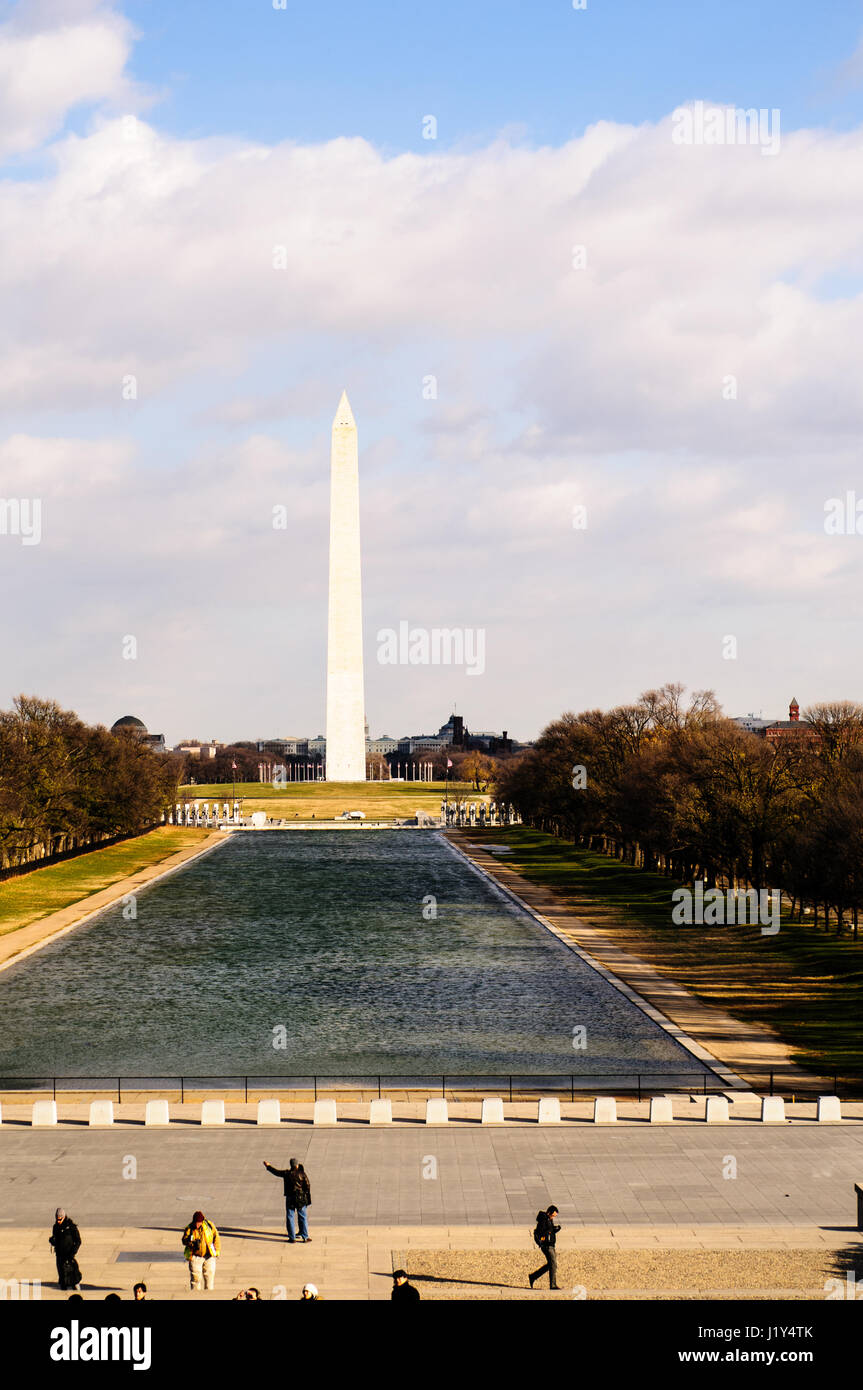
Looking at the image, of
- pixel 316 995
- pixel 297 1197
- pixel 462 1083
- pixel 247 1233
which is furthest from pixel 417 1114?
pixel 316 995

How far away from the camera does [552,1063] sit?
119 ft

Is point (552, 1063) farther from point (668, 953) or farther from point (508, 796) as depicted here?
point (508, 796)

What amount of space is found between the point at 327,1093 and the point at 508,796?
11001cm

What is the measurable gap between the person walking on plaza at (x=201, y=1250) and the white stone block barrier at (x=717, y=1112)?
13255 mm

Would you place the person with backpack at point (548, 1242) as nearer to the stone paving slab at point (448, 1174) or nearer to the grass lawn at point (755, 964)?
the stone paving slab at point (448, 1174)

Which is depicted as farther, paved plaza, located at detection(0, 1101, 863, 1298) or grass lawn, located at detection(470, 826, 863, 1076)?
grass lawn, located at detection(470, 826, 863, 1076)

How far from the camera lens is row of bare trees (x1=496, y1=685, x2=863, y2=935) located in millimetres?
53688

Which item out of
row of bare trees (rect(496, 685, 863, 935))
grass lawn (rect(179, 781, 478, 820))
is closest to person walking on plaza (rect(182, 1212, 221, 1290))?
row of bare trees (rect(496, 685, 863, 935))

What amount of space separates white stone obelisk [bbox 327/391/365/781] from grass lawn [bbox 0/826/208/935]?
31681 millimetres

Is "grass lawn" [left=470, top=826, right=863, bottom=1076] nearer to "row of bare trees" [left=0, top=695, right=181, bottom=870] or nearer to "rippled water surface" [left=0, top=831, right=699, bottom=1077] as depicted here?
"rippled water surface" [left=0, top=831, right=699, bottom=1077]

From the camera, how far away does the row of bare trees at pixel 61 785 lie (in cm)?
8912

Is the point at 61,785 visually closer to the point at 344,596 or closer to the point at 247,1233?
the point at 344,596
